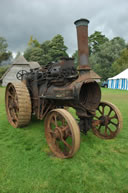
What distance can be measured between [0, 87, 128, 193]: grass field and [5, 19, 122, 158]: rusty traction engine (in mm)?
268

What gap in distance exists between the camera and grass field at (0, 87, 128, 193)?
2188 mm

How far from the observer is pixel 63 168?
260 cm

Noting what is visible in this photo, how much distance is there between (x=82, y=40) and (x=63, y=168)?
246 cm

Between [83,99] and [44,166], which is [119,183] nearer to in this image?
[44,166]

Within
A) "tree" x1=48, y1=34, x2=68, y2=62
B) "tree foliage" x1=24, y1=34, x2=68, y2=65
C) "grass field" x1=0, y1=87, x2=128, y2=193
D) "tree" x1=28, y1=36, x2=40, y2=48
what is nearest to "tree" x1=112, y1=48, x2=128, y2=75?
"tree foliage" x1=24, y1=34, x2=68, y2=65

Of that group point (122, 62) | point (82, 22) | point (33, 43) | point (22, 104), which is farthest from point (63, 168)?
point (33, 43)

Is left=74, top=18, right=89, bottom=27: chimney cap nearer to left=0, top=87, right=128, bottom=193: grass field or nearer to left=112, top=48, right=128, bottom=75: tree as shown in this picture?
left=0, top=87, right=128, bottom=193: grass field

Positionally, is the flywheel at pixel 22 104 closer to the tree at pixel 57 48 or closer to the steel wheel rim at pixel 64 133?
the steel wheel rim at pixel 64 133

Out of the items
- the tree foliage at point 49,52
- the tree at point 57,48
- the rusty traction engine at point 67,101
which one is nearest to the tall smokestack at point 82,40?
the rusty traction engine at point 67,101

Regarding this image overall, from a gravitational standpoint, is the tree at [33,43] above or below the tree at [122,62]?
above

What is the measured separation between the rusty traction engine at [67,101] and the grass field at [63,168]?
A: 268 millimetres

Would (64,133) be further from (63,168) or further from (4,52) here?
(4,52)

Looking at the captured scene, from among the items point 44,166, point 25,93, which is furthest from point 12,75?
point 44,166

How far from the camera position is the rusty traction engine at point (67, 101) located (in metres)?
2.90
